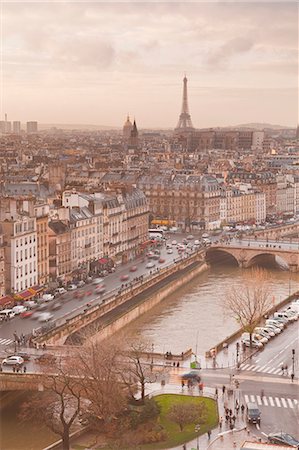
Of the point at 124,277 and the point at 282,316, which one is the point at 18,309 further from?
the point at 282,316

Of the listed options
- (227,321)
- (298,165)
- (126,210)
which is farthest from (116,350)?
(298,165)

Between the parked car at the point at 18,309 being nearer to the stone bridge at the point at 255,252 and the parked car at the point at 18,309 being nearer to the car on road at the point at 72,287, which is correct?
the car on road at the point at 72,287

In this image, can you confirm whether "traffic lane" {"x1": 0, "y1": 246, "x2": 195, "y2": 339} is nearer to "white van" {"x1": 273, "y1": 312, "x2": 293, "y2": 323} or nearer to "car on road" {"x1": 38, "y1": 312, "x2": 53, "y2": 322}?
"car on road" {"x1": 38, "y1": 312, "x2": 53, "y2": 322}

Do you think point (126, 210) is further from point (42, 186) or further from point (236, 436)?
point (236, 436)

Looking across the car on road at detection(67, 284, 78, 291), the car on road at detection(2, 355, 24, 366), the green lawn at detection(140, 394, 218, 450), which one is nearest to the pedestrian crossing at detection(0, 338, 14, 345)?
the car on road at detection(2, 355, 24, 366)

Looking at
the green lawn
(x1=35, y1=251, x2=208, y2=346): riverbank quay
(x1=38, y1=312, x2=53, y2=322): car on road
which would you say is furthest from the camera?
(x1=38, y1=312, x2=53, y2=322): car on road

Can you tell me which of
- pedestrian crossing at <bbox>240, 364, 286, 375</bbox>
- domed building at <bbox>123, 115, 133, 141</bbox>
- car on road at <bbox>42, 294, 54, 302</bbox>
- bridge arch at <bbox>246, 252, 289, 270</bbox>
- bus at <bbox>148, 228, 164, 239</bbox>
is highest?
domed building at <bbox>123, 115, 133, 141</bbox>

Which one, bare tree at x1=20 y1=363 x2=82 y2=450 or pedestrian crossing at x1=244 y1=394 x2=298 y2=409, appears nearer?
bare tree at x1=20 y1=363 x2=82 y2=450
